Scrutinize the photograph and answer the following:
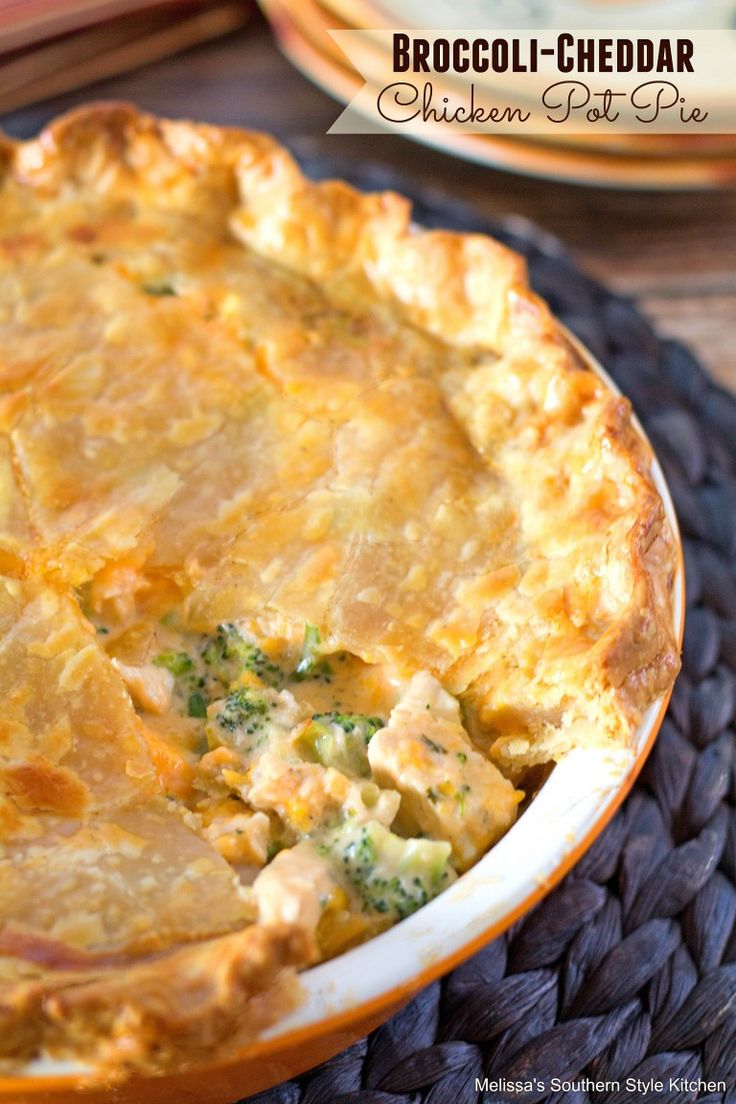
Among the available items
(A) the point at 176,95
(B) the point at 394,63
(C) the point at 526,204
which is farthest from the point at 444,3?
(A) the point at 176,95

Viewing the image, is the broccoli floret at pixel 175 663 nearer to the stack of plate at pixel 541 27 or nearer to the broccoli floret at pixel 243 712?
the broccoli floret at pixel 243 712

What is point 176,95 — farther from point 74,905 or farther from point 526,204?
point 74,905

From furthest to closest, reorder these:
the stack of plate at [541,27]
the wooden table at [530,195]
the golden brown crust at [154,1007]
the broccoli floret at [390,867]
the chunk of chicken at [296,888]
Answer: the wooden table at [530,195]
the stack of plate at [541,27]
the broccoli floret at [390,867]
the chunk of chicken at [296,888]
the golden brown crust at [154,1007]

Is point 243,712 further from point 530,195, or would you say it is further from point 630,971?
point 530,195

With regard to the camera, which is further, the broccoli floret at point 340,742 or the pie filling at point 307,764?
the broccoli floret at point 340,742

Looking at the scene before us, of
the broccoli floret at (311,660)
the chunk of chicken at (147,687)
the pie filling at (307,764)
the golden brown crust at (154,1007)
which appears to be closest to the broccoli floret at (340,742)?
the pie filling at (307,764)

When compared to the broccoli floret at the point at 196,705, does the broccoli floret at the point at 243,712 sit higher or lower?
higher

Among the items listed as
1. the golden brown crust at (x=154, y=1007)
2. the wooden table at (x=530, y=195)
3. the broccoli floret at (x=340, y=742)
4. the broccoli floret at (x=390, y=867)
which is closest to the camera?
the golden brown crust at (x=154, y=1007)

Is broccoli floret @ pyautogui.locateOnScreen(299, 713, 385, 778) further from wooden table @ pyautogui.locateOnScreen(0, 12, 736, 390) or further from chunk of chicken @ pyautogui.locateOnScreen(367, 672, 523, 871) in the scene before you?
wooden table @ pyautogui.locateOnScreen(0, 12, 736, 390)
